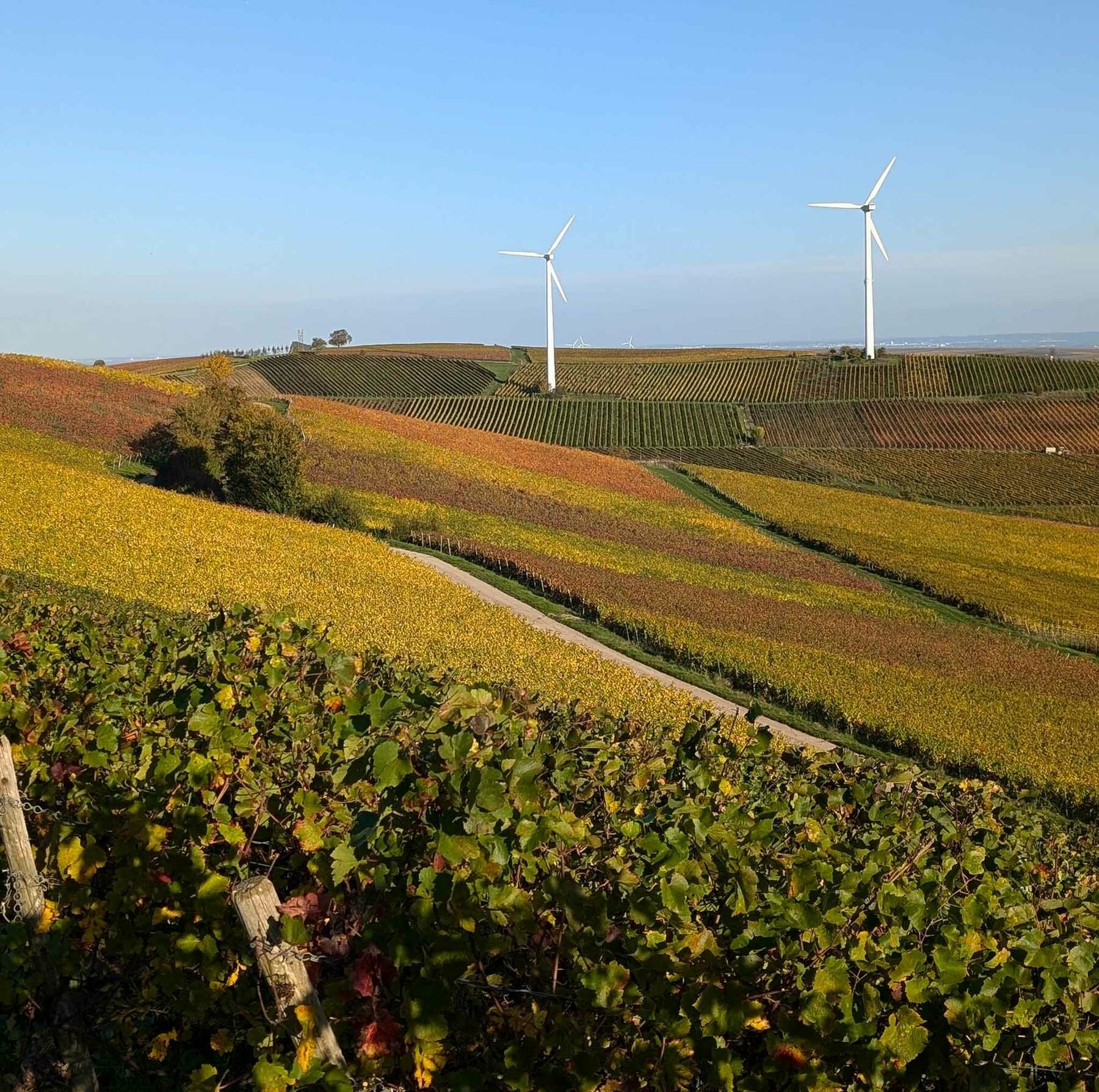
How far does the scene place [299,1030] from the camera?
3949 mm

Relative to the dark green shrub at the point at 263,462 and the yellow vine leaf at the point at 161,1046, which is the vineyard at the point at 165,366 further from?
the yellow vine leaf at the point at 161,1046

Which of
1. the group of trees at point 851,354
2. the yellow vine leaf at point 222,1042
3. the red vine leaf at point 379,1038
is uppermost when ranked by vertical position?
the group of trees at point 851,354

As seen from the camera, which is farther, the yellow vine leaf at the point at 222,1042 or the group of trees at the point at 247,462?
the group of trees at the point at 247,462

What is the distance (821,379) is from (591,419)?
33.7m

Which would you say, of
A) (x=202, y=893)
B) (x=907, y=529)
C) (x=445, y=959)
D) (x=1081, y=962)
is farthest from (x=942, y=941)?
(x=907, y=529)

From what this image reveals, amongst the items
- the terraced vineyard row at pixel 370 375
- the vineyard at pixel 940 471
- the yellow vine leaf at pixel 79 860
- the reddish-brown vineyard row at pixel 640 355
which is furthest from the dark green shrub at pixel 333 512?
the reddish-brown vineyard row at pixel 640 355

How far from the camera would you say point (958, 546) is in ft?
192

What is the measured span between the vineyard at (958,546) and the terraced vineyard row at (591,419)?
69.2ft

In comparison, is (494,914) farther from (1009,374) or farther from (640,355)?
(640,355)

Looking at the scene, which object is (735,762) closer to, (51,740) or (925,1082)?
(925,1082)

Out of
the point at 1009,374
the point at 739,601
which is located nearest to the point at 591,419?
the point at 1009,374

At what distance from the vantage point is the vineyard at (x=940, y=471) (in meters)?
78.8

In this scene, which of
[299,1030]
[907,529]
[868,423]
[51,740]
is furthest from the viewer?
[868,423]

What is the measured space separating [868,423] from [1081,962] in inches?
4286
